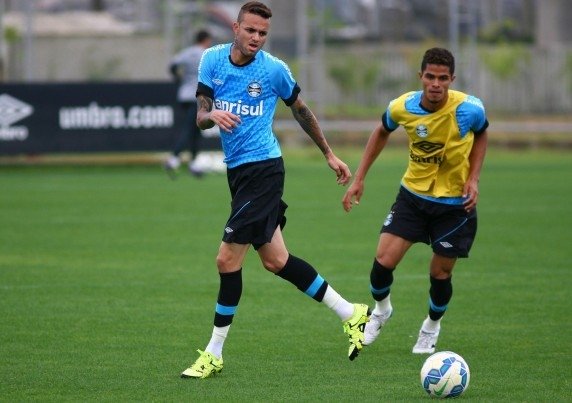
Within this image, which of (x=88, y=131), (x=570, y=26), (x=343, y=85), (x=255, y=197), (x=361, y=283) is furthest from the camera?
(x=570, y=26)

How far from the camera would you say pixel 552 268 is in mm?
11336

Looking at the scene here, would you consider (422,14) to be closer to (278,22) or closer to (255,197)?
(278,22)

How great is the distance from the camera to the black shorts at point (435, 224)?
306 inches

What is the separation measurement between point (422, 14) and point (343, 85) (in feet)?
17.2

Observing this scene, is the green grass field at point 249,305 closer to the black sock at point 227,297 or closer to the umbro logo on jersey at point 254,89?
the black sock at point 227,297

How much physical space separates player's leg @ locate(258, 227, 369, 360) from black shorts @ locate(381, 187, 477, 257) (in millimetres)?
670

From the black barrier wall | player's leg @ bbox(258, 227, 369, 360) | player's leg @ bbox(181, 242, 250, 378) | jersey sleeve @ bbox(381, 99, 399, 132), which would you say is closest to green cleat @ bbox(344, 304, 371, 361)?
player's leg @ bbox(258, 227, 369, 360)

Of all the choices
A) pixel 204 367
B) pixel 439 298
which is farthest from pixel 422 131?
pixel 204 367

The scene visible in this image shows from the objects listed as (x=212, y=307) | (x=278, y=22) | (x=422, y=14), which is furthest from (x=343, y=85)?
(x=212, y=307)

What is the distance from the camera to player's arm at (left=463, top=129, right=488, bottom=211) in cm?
774

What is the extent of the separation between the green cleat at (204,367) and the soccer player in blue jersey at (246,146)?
1 cm

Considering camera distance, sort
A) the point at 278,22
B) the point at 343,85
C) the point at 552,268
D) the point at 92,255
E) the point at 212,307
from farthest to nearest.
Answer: the point at 343,85, the point at 278,22, the point at 92,255, the point at 552,268, the point at 212,307

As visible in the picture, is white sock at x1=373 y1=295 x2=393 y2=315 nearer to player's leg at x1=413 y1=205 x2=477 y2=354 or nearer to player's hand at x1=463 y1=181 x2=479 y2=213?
player's leg at x1=413 y1=205 x2=477 y2=354

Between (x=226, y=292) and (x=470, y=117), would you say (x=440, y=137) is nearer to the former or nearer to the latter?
A: (x=470, y=117)
